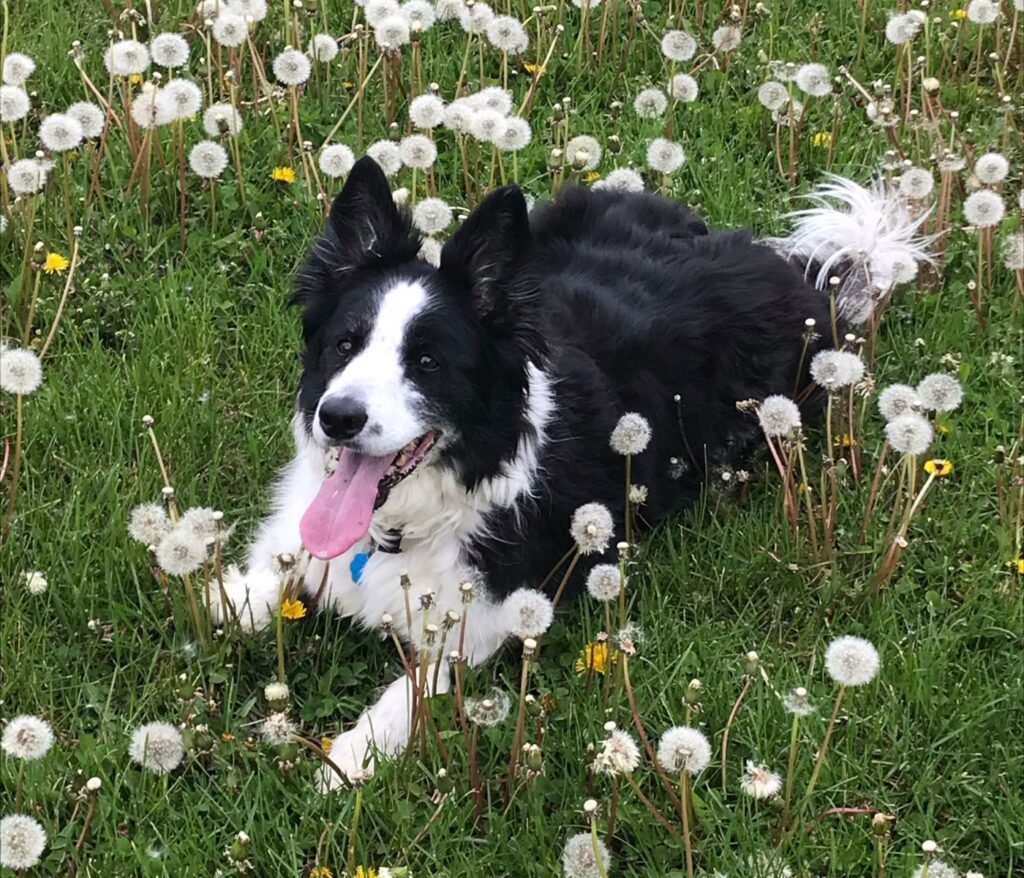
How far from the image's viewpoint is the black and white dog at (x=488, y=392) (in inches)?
136

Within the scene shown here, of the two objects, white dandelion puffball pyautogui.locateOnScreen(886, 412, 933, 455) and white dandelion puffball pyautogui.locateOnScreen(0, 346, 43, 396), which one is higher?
white dandelion puffball pyautogui.locateOnScreen(0, 346, 43, 396)

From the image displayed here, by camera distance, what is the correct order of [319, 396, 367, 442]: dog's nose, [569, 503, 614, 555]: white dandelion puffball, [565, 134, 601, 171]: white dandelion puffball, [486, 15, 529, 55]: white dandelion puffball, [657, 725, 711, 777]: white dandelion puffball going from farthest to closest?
[486, 15, 529, 55]: white dandelion puffball < [565, 134, 601, 171]: white dandelion puffball < [319, 396, 367, 442]: dog's nose < [569, 503, 614, 555]: white dandelion puffball < [657, 725, 711, 777]: white dandelion puffball

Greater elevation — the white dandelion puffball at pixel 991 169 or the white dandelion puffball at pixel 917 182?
the white dandelion puffball at pixel 991 169

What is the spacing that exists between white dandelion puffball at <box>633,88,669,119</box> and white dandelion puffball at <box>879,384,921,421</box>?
2197mm

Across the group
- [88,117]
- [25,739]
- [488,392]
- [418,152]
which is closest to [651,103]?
[418,152]

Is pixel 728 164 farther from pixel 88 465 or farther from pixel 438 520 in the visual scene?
pixel 88 465

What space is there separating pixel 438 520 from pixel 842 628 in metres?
1.24

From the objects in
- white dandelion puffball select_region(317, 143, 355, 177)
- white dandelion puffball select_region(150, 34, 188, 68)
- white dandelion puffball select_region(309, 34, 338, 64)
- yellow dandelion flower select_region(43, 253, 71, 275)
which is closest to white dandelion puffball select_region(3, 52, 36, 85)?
white dandelion puffball select_region(150, 34, 188, 68)

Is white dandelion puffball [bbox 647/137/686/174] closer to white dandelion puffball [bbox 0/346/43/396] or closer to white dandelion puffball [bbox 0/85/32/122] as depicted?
white dandelion puffball [bbox 0/85/32/122]

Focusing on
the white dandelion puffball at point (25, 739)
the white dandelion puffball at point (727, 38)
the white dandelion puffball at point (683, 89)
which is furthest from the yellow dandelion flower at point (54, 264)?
the white dandelion puffball at point (727, 38)

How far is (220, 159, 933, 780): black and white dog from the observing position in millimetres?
3461

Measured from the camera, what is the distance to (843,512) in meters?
4.22

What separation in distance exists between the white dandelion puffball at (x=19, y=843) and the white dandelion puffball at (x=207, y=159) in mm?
2921

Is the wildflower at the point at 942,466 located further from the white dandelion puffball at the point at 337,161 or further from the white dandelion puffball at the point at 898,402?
the white dandelion puffball at the point at 337,161
